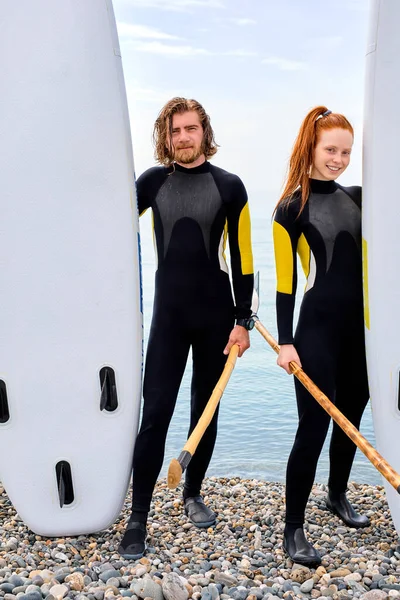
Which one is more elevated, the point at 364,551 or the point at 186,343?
the point at 186,343

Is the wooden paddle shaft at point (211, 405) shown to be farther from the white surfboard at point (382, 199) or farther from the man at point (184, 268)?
the white surfboard at point (382, 199)

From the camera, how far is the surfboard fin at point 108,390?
327cm

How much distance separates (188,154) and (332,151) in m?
0.54

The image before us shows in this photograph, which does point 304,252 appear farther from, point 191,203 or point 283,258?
point 191,203

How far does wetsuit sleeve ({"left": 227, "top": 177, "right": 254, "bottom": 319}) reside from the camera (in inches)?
123

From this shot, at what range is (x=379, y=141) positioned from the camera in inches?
120

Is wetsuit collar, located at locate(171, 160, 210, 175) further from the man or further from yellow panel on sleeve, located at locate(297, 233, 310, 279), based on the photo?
yellow panel on sleeve, located at locate(297, 233, 310, 279)

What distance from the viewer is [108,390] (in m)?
3.28

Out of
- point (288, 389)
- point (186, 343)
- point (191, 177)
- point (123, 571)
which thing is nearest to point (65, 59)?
point (191, 177)

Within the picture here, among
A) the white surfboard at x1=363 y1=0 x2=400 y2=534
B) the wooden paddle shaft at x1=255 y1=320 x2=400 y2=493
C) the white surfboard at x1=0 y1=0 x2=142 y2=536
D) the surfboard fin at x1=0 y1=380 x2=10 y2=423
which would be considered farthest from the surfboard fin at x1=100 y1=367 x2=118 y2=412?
the white surfboard at x1=363 y1=0 x2=400 y2=534

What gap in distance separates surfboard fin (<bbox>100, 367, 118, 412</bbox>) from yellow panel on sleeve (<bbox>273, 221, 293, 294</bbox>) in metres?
0.81

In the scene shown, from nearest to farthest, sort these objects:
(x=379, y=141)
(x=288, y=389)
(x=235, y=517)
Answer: (x=379, y=141) < (x=235, y=517) < (x=288, y=389)

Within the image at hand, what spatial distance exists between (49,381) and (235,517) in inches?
41.9

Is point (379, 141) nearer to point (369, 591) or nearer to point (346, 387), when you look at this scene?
point (346, 387)
